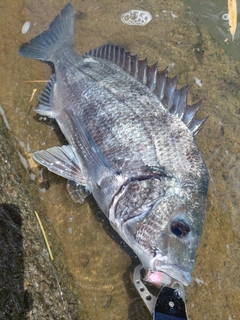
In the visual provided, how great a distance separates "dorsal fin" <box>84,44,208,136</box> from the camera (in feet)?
9.98

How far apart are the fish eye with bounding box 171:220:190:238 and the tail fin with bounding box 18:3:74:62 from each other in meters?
2.30

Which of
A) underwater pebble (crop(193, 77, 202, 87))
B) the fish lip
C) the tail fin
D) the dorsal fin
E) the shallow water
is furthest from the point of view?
underwater pebble (crop(193, 77, 202, 87))

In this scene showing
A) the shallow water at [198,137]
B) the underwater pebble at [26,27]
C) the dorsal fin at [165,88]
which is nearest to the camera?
the dorsal fin at [165,88]

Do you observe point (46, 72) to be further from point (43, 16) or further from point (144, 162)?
point (144, 162)

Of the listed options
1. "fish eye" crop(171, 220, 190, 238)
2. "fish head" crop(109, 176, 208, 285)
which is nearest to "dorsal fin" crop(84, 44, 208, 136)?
"fish head" crop(109, 176, 208, 285)

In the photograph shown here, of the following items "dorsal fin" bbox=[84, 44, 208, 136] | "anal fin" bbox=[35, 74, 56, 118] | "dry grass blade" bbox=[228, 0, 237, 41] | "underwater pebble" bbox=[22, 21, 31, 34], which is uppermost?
"dry grass blade" bbox=[228, 0, 237, 41]

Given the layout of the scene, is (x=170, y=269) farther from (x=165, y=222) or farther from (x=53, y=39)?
(x=53, y=39)

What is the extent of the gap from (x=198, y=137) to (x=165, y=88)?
3.13 feet

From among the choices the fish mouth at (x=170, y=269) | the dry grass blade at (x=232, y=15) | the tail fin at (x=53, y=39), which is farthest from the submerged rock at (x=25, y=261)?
the dry grass blade at (x=232, y=15)

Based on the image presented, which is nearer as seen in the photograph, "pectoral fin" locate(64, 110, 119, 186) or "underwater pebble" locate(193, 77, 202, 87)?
"pectoral fin" locate(64, 110, 119, 186)

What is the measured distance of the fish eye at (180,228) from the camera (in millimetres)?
2479

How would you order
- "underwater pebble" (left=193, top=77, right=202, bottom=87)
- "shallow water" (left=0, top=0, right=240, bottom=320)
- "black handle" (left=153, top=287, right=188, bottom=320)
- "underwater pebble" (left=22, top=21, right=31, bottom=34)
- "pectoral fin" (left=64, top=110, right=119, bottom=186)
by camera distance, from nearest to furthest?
"black handle" (left=153, top=287, right=188, bottom=320), "pectoral fin" (left=64, top=110, right=119, bottom=186), "shallow water" (left=0, top=0, right=240, bottom=320), "underwater pebble" (left=22, top=21, right=31, bottom=34), "underwater pebble" (left=193, top=77, right=202, bottom=87)

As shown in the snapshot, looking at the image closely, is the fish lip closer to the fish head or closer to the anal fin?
the fish head

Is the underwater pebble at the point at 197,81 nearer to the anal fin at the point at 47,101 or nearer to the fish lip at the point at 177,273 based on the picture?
the anal fin at the point at 47,101
